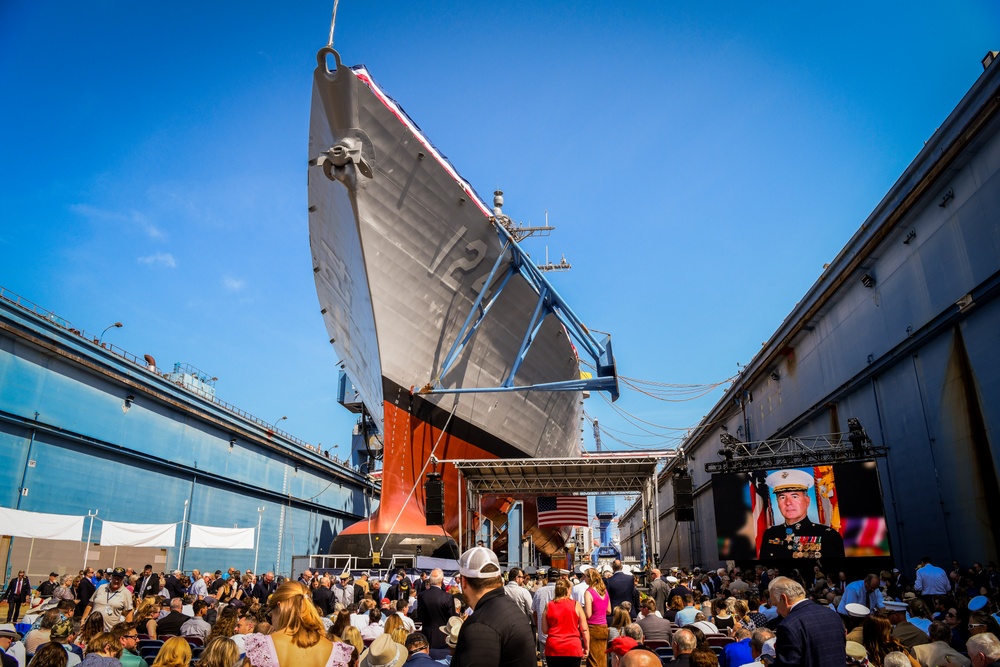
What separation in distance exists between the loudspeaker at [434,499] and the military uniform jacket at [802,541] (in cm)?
892

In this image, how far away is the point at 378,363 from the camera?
65.5 ft

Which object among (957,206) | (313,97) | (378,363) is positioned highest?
(313,97)

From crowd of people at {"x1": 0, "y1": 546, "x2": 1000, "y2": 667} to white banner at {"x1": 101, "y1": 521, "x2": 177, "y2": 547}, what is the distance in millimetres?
5321

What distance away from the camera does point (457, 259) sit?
20.8m

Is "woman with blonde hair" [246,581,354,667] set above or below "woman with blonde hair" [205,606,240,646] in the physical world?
above

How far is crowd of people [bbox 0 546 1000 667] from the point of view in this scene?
10.3 feet

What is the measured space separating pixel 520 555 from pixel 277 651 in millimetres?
A: 33340

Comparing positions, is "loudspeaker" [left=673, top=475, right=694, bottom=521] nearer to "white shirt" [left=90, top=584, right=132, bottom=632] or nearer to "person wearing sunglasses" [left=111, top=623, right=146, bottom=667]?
"white shirt" [left=90, top=584, right=132, bottom=632]

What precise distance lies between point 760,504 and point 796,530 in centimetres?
118

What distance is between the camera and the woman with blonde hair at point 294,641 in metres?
3.21

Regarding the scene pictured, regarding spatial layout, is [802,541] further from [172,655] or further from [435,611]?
[172,655]

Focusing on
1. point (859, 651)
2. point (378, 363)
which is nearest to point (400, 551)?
point (378, 363)

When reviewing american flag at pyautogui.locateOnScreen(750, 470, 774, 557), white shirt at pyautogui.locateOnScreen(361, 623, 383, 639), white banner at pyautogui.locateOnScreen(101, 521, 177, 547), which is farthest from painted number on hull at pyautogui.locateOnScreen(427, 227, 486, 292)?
white shirt at pyautogui.locateOnScreen(361, 623, 383, 639)

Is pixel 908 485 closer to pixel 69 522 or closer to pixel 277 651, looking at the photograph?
pixel 277 651
